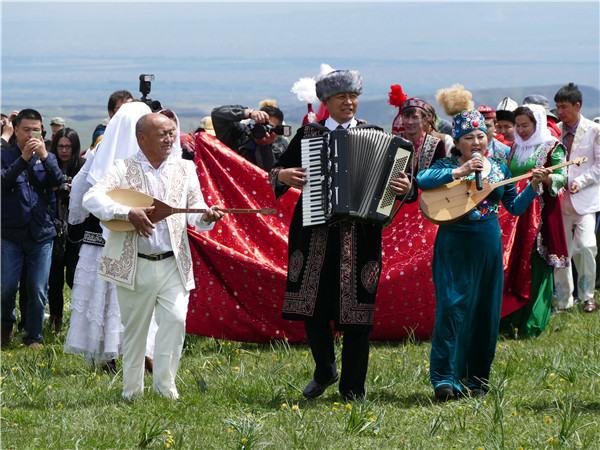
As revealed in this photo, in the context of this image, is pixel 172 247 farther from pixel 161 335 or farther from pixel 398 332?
pixel 398 332

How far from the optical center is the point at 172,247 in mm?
5898

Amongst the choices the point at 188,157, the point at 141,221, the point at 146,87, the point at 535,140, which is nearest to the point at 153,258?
the point at 141,221

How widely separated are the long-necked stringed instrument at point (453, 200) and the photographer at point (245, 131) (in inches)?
116

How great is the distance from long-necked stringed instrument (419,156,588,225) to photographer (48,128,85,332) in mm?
3519

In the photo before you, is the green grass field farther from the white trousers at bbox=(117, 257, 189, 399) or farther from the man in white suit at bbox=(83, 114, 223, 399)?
the man in white suit at bbox=(83, 114, 223, 399)

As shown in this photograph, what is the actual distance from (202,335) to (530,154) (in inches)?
123

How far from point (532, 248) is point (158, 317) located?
149 inches

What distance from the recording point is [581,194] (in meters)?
9.48

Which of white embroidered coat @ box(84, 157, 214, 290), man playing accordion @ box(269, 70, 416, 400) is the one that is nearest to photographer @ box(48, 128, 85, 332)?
white embroidered coat @ box(84, 157, 214, 290)

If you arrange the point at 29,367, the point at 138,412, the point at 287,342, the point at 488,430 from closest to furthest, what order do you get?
the point at 488,430
the point at 138,412
the point at 29,367
the point at 287,342

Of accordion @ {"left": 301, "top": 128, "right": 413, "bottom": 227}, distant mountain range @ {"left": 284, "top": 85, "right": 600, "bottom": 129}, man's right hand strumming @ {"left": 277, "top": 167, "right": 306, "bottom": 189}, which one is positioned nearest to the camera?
accordion @ {"left": 301, "top": 128, "right": 413, "bottom": 227}

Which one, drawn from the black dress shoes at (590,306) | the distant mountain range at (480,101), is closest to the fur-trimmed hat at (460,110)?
the black dress shoes at (590,306)

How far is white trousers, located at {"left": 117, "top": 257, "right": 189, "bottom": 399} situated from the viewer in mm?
5891

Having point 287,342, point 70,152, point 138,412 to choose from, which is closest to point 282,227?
point 287,342
